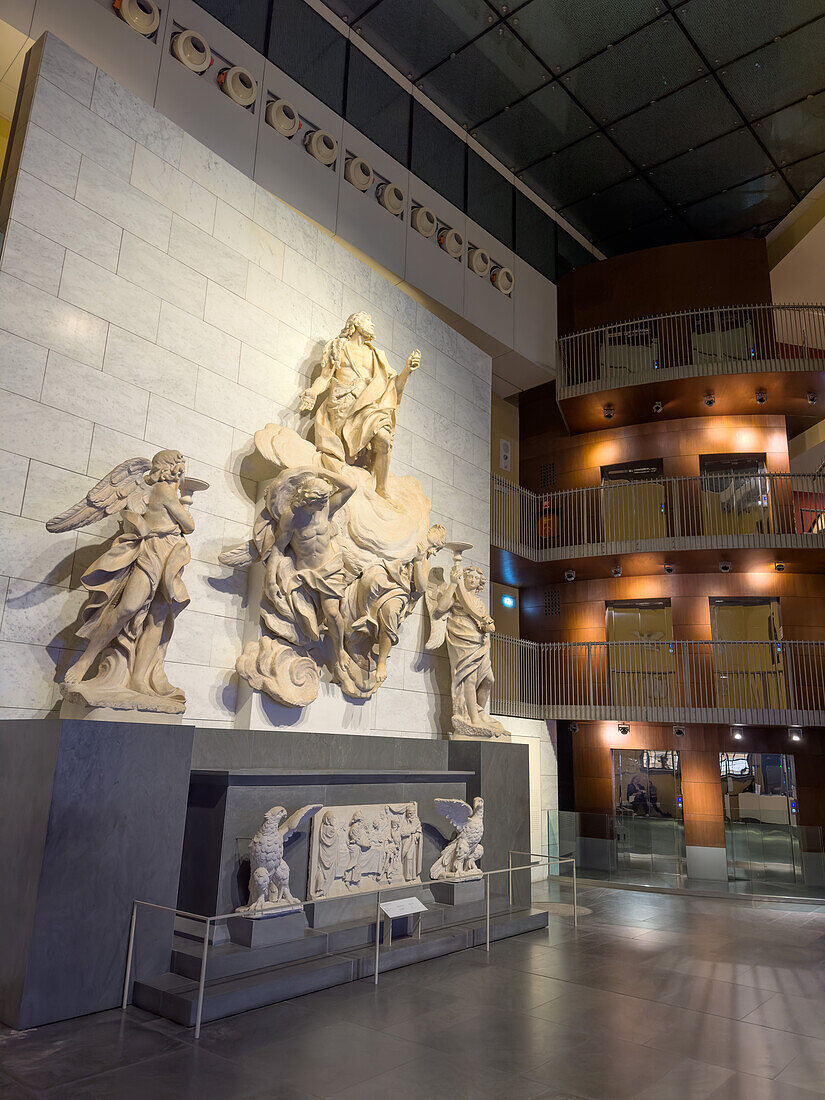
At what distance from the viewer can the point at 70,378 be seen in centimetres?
709

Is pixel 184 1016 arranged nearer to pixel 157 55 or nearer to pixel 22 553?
pixel 22 553

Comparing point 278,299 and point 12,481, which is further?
point 278,299

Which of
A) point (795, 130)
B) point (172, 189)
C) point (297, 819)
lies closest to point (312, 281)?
point (172, 189)

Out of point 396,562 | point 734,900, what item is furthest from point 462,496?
point 734,900

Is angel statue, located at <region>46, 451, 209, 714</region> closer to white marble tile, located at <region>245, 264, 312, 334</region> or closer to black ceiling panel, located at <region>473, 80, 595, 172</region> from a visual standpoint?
white marble tile, located at <region>245, 264, 312, 334</region>

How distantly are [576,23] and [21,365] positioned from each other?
11.6 metres

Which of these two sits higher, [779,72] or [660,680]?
[779,72]

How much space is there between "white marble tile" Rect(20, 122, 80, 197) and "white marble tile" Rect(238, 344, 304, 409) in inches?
92.8

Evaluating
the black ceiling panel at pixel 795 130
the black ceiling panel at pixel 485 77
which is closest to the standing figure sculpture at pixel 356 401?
the black ceiling panel at pixel 485 77

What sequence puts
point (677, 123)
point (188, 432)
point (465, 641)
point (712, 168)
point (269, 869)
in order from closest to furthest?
point (269, 869)
point (188, 432)
point (465, 641)
point (677, 123)
point (712, 168)

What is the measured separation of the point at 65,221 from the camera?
733 cm

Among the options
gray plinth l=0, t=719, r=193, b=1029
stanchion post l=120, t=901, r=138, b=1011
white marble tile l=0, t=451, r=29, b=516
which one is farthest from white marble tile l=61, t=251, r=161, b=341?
stanchion post l=120, t=901, r=138, b=1011

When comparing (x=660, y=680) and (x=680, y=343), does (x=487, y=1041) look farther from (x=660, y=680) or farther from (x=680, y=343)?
(x=680, y=343)

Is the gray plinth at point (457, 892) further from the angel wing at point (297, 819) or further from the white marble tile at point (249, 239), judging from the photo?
the white marble tile at point (249, 239)
